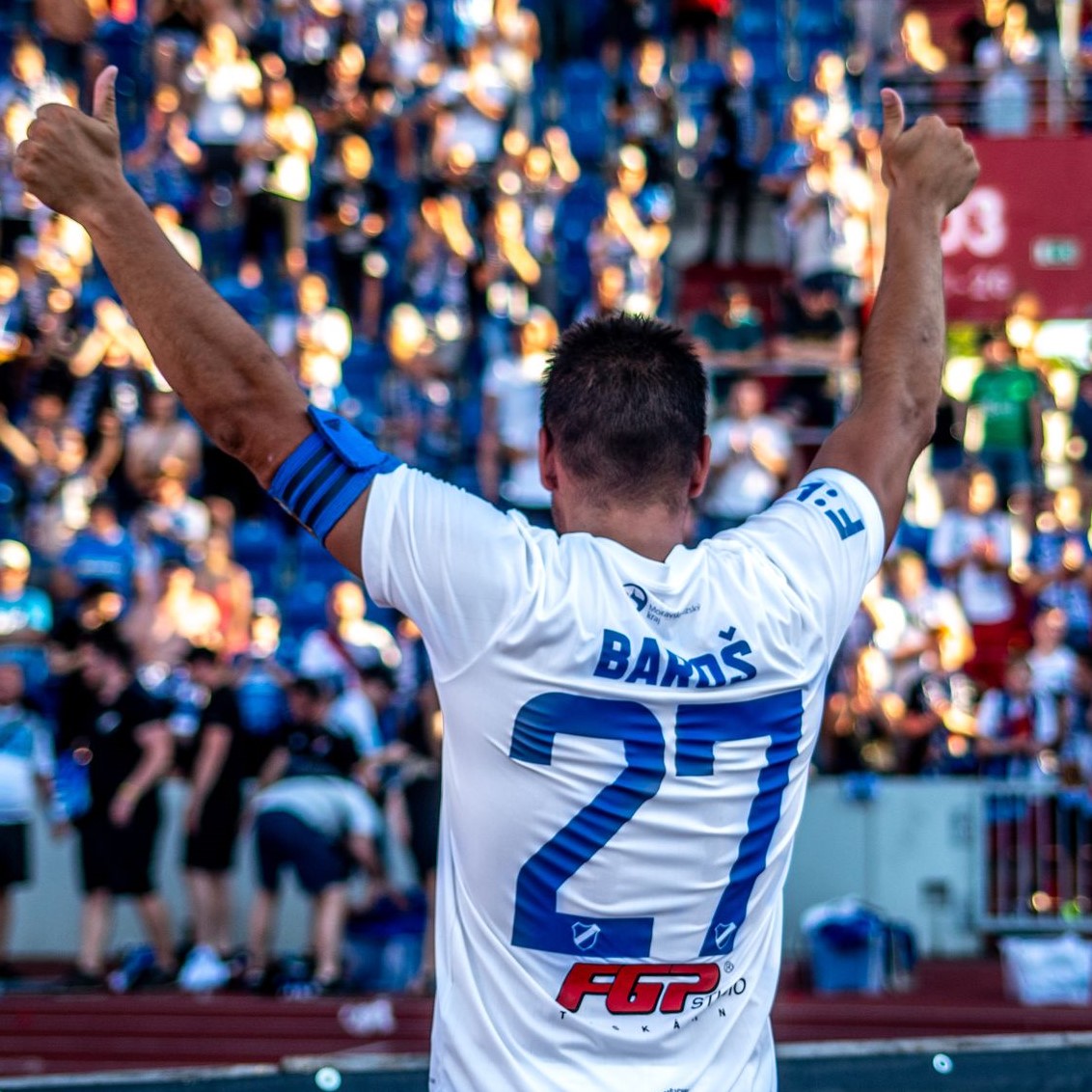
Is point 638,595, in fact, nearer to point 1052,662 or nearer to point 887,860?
point 887,860

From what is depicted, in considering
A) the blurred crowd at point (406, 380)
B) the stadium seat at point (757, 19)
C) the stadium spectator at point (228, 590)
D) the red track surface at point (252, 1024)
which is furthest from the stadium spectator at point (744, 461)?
the stadium seat at point (757, 19)

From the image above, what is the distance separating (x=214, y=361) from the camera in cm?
233

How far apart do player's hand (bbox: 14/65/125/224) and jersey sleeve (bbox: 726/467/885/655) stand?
0.97 metres

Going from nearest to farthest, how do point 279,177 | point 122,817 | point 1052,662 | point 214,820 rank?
point 122,817 → point 214,820 → point 1052,662 → point 279,177

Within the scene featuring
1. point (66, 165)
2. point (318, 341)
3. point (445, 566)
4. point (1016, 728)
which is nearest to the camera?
point (445, 566)

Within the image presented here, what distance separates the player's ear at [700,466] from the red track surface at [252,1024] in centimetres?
692

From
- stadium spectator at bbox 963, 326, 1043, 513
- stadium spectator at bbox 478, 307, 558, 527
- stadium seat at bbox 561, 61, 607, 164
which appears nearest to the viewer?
stadium spectator at bbox 478, 307, 558, 527

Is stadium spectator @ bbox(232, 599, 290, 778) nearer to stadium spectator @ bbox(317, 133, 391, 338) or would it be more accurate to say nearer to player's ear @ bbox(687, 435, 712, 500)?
stadium spectator @ bbox(317, 133, 391, 338)

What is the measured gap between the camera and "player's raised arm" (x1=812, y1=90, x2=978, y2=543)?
2.69 m

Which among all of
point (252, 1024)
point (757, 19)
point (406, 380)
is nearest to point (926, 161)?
point (252, 1024)

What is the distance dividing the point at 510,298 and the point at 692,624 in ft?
47.3

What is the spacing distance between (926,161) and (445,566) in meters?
1.15

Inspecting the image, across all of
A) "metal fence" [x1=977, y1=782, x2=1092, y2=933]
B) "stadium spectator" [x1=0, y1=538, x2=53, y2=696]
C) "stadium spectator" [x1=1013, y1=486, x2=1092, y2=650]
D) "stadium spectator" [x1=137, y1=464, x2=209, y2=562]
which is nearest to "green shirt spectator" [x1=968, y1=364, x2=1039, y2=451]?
"stadium spectator" [x1=1013, y1=486, x2=1092, y2=650]

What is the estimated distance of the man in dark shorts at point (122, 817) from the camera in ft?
33.5
